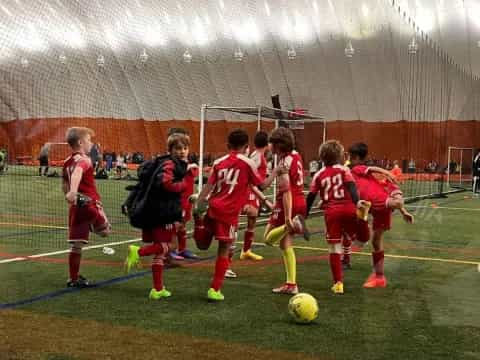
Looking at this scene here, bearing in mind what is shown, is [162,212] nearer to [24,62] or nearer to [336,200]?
[336,200]

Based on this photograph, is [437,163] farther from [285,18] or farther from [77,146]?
[77,146]

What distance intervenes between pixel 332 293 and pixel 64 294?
2.71 meters

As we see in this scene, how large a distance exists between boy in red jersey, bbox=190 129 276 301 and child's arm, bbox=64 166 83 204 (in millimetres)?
1212

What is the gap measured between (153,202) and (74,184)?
815mm

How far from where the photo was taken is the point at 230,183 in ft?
20.5

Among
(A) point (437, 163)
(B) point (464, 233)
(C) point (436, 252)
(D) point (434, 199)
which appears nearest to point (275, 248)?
(C) point (436, 252)

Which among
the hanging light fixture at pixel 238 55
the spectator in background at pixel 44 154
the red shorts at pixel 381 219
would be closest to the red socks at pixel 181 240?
the red shorts at pixel 381 219

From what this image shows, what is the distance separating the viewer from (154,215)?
6.23m

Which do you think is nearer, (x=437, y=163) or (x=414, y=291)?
(x=414, y=291)

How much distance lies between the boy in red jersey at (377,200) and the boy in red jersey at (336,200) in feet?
1.59

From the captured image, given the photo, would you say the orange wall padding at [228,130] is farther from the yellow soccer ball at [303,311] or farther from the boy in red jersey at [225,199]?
the yellow soccer ball at [303,311]

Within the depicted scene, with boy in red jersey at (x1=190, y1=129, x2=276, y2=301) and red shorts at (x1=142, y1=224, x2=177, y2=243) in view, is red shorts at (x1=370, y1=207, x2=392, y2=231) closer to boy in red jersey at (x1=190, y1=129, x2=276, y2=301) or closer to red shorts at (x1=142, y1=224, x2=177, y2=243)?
boy in red jersey at (x1=190, y1=129, x2=276, y2=301)

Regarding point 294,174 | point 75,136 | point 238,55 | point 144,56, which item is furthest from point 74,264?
point 238,55

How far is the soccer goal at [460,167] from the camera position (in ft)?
101
